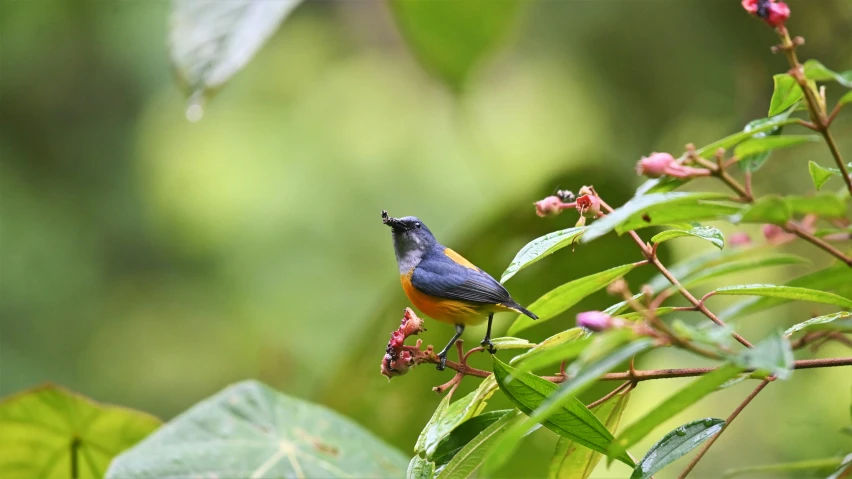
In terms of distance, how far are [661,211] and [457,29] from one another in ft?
4.98

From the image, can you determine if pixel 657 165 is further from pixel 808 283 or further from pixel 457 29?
pixel 457 29

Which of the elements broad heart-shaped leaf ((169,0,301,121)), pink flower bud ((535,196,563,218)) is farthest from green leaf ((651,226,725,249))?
broad heart-shaped leaf ((169,0,301,121))

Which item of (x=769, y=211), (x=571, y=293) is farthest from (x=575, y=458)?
(x=769, y=211)

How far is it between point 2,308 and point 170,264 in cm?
83

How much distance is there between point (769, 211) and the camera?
54 centimetres

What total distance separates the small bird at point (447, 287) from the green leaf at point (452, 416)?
167 mm

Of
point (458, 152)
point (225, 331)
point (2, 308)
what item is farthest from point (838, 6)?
point (2, 308)

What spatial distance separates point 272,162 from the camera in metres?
3.92

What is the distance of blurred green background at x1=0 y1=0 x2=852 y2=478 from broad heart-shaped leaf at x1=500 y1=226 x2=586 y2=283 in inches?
75.6

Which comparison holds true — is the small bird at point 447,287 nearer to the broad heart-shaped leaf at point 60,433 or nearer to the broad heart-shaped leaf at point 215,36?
the broad heart-shaped leaf at point 215,36

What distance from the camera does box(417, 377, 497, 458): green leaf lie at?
0.77m

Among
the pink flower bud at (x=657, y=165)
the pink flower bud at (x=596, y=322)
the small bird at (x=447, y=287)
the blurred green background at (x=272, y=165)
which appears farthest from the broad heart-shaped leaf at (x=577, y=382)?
the blurred green background at (x=272, y=165)

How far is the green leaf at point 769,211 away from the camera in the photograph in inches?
21.0

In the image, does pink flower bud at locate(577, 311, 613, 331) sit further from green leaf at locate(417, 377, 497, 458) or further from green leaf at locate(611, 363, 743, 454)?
green leaf at locate(417, 377, 497, 458)
